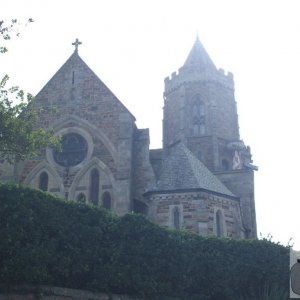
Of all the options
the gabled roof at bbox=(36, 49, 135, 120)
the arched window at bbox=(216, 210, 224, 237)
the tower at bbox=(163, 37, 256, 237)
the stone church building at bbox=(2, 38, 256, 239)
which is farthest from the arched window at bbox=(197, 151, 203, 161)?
the arched window at bbox=(216, 210, 224, 237)

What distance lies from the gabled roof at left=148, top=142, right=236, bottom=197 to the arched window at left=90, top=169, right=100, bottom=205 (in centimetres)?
314

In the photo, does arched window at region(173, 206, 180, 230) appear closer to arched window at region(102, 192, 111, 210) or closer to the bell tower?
arched window at region(102, 192, 111, 210)

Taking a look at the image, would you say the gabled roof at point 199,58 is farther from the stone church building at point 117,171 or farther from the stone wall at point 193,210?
the stone wall at point 193,210

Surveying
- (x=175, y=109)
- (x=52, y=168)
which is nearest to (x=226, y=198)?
(x=52, y=168)

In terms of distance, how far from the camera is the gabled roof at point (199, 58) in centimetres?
4238

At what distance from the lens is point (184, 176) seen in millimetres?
24422

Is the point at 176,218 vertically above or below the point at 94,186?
below

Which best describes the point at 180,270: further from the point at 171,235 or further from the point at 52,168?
the point at 52,168

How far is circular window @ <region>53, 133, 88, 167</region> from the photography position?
2542cm

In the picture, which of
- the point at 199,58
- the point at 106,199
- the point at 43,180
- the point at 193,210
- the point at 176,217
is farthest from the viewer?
the point at 199,58

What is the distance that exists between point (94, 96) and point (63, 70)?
268cm

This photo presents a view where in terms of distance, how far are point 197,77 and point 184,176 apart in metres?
18.9

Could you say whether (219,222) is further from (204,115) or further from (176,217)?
(204,115)

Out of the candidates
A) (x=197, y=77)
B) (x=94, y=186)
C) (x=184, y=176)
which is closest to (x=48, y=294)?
(x=94, y=186)
